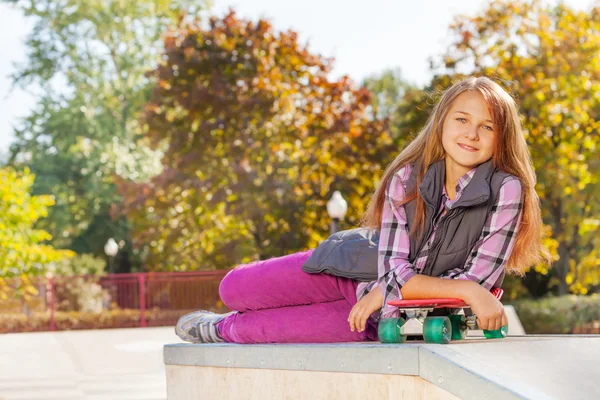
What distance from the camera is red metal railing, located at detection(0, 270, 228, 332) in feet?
67.2

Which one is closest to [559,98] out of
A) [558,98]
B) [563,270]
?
[558,98]

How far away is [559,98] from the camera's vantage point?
766 inches

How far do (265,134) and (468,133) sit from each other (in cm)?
1826

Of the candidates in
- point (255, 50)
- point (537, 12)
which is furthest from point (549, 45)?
point (255, 50)

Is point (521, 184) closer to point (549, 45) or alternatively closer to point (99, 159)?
point (549, 45)

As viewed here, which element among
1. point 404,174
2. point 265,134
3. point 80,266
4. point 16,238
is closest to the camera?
point 404,174

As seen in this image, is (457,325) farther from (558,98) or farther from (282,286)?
(558,98)

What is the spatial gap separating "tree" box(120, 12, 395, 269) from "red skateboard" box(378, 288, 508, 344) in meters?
17.6

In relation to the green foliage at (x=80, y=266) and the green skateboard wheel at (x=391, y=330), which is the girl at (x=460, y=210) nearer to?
the green skateboard wheel at (x=391, y=330)

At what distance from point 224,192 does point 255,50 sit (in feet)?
11.0

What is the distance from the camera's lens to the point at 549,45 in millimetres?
19906

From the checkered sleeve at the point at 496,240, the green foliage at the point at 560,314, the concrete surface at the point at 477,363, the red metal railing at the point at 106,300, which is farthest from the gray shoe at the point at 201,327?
the red metal railing at the point at 106,300

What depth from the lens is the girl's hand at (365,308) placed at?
3.03 m

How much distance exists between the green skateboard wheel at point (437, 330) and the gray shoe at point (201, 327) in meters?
Result: 1.32
